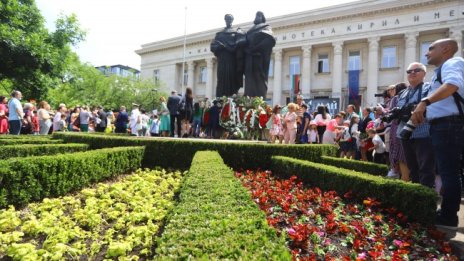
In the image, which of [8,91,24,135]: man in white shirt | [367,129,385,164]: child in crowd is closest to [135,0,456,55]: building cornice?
[367,129,385,164]: child in crowd

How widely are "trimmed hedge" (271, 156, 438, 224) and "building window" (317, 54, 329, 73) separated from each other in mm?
35976

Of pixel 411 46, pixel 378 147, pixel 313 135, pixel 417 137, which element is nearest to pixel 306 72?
pixel 411 46

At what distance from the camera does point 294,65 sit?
4256 cm

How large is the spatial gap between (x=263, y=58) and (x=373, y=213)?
905 centimetres

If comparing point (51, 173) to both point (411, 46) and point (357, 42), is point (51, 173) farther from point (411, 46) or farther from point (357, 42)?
point (357, 42)

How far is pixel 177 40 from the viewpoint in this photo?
52250mm

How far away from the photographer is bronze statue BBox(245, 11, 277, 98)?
12.2m

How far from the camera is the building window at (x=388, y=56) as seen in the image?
3609 cm

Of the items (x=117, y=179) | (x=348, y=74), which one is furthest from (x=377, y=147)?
(x=348, y=74)

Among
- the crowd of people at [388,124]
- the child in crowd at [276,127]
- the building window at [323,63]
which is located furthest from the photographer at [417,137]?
the building window at [323,63]

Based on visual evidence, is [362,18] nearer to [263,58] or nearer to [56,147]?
[263,58]

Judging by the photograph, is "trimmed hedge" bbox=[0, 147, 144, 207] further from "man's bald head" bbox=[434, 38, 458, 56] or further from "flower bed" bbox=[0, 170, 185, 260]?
"man's bald head" bbox=[434, 38, 458, 56]

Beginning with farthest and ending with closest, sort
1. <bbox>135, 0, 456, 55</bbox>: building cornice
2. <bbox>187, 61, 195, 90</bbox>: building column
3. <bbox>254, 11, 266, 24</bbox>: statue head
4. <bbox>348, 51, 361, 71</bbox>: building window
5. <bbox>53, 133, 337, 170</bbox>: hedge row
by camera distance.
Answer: <bbox>187, 61, 195, 90</bbox>: building column
<bbox>348, 51, 361, 71</bbox>: building window
<bbox>135, 0, 456, 55</bbox>: building cornice
<bbox>254, 11, 266, 24</bbox>: statue head
<bbox>53, 133, 337, 170</bbox>: hedge row

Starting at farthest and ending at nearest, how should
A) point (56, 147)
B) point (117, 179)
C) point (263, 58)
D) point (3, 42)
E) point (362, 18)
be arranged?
1. point (362, 18)
2. point (3, 42)
3. point (263, 58)
4. point (56, 147)
5. point (117, 179)
